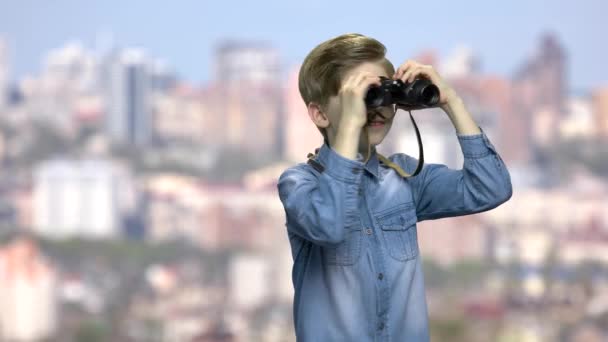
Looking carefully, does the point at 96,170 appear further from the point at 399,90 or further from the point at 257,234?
the point at 399,90

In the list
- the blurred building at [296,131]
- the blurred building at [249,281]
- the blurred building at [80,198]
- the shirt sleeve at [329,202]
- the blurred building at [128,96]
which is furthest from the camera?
the blurred building at [128,96]

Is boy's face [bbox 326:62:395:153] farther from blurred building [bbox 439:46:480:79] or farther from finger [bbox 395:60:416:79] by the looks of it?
blurred building [bbox 439:46:480:79]

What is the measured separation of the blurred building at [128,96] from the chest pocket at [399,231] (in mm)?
24987

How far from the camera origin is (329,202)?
26.5 inches

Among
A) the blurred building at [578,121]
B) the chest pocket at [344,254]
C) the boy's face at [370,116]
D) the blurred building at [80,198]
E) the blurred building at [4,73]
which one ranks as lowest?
the blurred building at [80,198]

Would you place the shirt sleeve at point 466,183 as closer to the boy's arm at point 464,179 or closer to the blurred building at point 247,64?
the boy's arm at point 464,179

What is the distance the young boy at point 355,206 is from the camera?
2.21 feet

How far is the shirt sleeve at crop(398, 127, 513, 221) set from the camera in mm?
736

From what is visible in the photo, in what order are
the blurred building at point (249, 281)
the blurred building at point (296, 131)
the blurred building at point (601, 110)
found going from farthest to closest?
1. the blurred building at point (601, 110)
2. the blurred building at point (296, 131)
3. the blurred building at point (249, 281)

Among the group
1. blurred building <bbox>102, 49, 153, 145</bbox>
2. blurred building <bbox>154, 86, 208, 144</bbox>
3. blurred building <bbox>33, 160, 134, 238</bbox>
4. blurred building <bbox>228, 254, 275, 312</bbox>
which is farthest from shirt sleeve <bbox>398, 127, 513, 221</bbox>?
blurred building <bbox>154, 86, 208, 144</bbox>

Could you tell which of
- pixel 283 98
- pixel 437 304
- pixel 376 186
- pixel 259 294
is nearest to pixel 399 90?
pixel 376 186

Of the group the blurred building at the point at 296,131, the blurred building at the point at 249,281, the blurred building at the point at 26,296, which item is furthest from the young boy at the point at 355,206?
the blurred building at the point at 296,131

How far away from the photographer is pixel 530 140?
1032 inches

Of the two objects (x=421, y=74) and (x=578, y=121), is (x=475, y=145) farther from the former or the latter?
(x=578, y=121)
